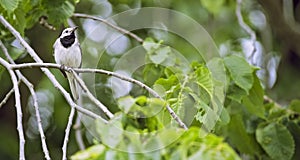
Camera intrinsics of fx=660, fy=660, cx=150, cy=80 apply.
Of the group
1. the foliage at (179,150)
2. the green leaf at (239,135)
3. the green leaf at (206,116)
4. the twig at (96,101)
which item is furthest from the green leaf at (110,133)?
the green leaf at (239,135)

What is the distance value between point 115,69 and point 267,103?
3.19ft

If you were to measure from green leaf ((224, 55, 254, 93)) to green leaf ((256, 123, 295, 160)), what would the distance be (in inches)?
15.9

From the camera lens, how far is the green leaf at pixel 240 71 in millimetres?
3225

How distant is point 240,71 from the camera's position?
3236 millimetres

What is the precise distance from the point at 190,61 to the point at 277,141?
1.01m

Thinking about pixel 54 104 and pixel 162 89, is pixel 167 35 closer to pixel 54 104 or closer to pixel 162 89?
pixel 54 104

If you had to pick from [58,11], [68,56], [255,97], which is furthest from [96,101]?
[68,56]

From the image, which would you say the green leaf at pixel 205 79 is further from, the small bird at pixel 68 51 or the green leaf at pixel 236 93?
the small bird at pixel 68 51

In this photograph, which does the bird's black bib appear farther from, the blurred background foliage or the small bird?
the blurred background foliage

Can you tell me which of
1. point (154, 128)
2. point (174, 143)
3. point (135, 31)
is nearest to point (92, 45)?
point (135, 31)

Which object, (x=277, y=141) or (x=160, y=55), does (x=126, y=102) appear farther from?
(x=277, y=141)

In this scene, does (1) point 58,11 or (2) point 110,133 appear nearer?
(2) point 110,133

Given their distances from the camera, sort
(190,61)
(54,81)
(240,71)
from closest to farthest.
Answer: (54,81), (240,71), (190,61)

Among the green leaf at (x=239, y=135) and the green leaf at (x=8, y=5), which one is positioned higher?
the green leaf at (x=8, y=5)
